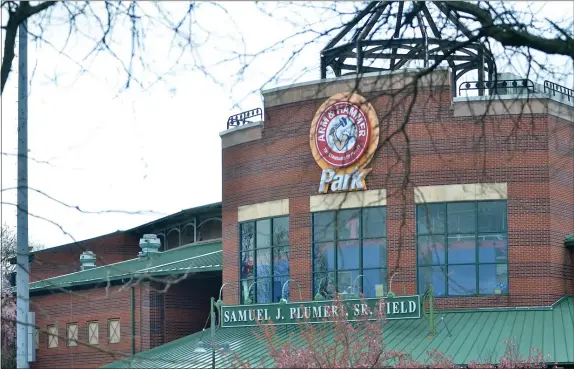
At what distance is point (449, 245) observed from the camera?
3553cm

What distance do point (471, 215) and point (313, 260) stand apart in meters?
5.53

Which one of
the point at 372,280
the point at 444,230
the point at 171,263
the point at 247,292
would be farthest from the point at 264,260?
the point at 171,263

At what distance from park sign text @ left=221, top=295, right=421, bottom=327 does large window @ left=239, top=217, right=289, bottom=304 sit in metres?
0.80

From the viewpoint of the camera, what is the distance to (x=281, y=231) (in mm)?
38906

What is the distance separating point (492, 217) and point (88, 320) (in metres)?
19.5

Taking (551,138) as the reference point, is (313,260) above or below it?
below

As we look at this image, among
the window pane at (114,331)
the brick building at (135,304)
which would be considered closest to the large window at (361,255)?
the brick building at (135,304)

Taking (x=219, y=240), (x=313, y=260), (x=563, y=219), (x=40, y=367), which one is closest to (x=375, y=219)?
(x=313, y=260)

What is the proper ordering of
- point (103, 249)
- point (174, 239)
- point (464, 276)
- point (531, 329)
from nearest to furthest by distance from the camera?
point (531, 329), point (464, 276), point (174, 239), point (103, 249)

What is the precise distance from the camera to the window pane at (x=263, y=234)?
39.2 metres

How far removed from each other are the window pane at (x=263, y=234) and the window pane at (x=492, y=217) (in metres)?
7.46

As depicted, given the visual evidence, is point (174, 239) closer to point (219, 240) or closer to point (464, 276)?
point (219, 240)

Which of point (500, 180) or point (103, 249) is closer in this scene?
point (500, 180)

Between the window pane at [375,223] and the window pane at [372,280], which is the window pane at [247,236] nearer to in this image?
the window pane at [375,223]
